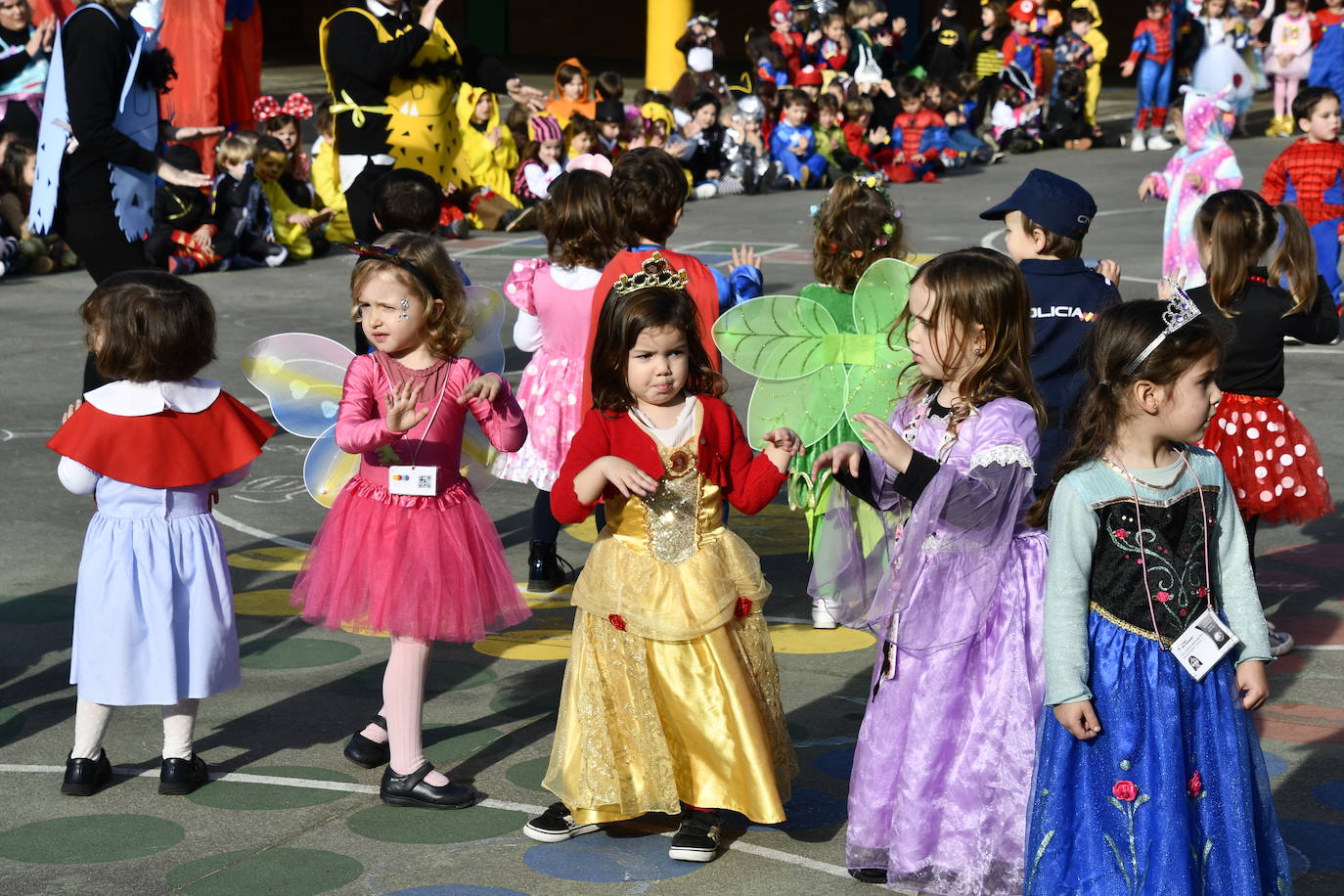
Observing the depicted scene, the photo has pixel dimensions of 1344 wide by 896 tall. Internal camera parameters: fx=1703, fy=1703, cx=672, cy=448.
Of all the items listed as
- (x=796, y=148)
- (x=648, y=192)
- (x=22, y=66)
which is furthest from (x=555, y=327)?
(x=796, y=148)

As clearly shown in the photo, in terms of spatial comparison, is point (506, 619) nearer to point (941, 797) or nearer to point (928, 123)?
point (941, 797)

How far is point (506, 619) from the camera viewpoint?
191 inches

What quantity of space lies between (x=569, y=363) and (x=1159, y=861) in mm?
3545

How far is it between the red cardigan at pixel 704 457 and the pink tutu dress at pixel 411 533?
48 centimetres

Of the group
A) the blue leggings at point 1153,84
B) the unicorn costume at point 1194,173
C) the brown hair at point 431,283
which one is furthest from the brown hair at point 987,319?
the blue leggings at point 1153,84

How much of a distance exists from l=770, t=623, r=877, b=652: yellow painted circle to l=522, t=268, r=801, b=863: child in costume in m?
1.66

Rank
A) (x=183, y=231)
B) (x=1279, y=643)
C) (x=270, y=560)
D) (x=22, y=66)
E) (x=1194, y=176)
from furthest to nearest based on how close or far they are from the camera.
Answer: (x=22, y=66) → (x=183, y=231) → (x=1194, y=176) → (x=270, y=560) → (x=1279, y=643)

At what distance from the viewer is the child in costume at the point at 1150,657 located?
351cm

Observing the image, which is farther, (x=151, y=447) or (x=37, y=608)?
(x=37, y=608)

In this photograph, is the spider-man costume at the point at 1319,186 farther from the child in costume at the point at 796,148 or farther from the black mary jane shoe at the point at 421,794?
the child in costume at the point at 796,148

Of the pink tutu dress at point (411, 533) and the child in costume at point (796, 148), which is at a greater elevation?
the child in costume at point (796, 148)

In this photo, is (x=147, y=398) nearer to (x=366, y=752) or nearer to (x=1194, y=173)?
(x=366, y=752)

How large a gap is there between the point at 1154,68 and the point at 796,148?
724cm

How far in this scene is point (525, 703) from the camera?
215 inches
